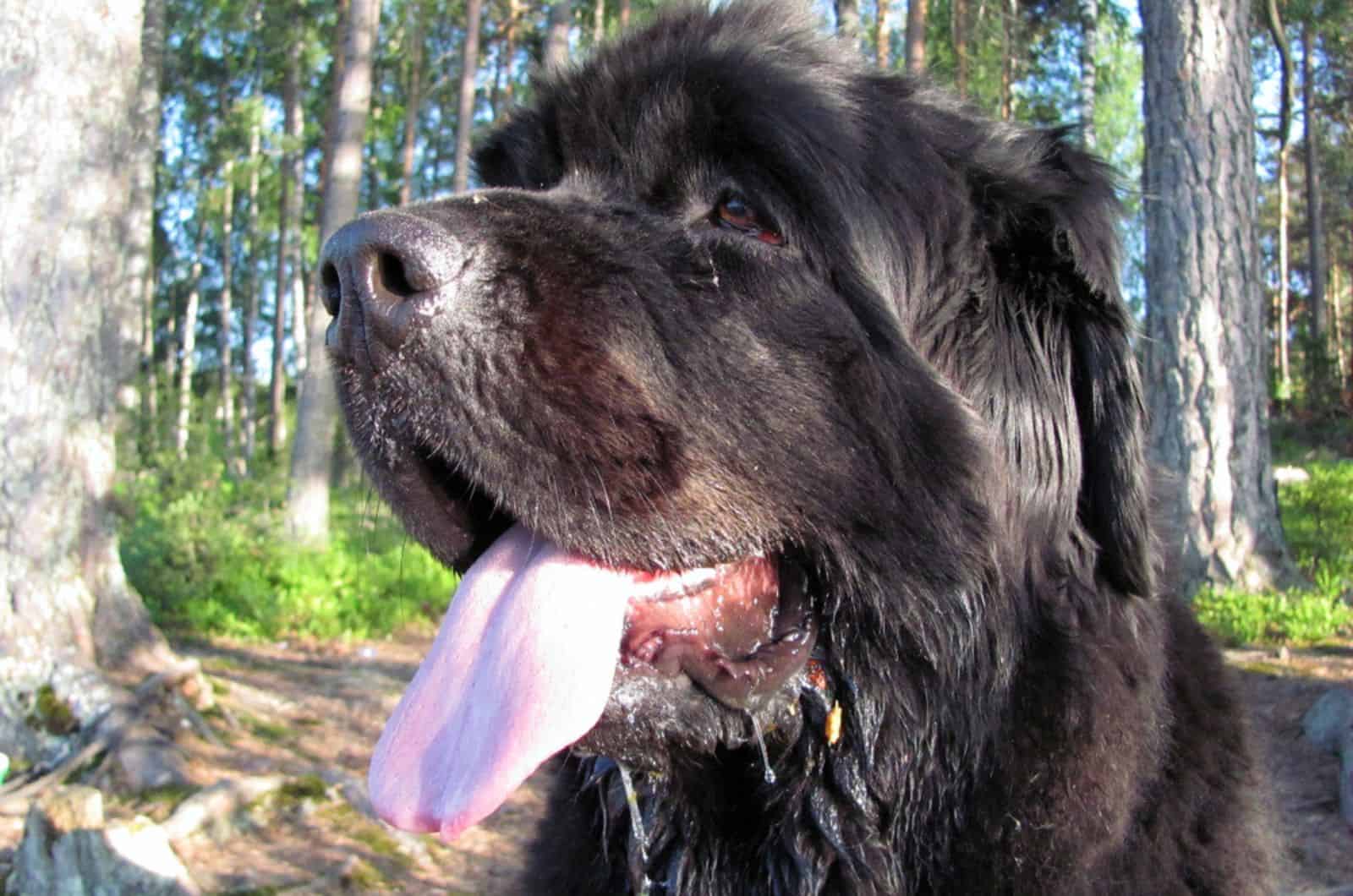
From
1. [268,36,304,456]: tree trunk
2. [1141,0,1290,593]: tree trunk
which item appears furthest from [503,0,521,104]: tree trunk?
[1141,0,1290,593]: tree trunk

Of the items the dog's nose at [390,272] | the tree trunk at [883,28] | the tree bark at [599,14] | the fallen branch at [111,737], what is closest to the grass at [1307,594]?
the fallen branch at [111,737]

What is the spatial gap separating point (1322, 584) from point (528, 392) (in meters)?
7.04

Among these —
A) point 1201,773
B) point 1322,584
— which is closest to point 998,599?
point 1201,773

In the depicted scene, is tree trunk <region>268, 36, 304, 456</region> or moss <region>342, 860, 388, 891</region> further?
tree trunk <region>268, 36, 304, 456</region>

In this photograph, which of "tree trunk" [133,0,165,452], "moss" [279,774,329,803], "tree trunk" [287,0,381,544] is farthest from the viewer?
"tree trunk" [287,0,381,544]

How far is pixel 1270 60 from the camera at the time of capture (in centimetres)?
3447

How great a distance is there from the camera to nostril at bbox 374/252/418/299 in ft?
5.65

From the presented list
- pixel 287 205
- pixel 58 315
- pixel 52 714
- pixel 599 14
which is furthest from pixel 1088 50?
pixel 52 714

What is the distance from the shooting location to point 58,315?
4.82 metres

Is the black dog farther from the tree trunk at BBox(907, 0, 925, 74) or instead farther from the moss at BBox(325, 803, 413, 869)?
the tree trunk at BBox(907, 0, 925, 74)

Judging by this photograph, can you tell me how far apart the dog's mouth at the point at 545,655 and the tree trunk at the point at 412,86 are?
2052 centimetres

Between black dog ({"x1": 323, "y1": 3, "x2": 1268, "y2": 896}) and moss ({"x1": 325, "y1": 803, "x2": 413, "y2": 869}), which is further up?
black dog ({"x1": 323, "y1": 3, "x2": 1268, "y2": 896})

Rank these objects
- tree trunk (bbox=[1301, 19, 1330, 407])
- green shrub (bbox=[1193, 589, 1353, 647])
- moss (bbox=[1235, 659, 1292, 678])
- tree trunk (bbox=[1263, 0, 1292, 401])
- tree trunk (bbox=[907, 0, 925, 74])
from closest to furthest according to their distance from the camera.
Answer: moss (bbox=[1235, 659, 1292, 678]) < green shrub (bbox=[1193, 589, 1353, 647]) < tree trunk (bbox=[1263, 0, 1292, 401]) < tree trunk (bbox=[907, 0, 925, 74]) < tree trunk (bbox=[1301, 19, 1330, 407])

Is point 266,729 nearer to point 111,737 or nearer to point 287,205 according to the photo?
point 111,737
